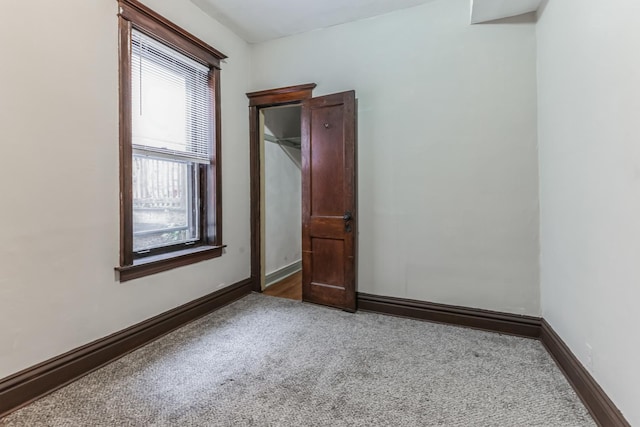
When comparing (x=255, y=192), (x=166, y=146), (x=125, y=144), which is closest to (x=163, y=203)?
(x=166, y=146)

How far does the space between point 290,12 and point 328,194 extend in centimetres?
175

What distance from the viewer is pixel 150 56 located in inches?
93.9

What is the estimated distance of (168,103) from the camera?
2.55 meters

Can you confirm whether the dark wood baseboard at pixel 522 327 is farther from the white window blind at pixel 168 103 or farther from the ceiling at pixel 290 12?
the ceiling at pixel 290 12

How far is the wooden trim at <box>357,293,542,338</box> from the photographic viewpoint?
7.86ft

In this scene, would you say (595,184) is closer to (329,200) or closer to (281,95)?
(329,200)

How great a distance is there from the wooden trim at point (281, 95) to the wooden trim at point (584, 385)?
2.97 m

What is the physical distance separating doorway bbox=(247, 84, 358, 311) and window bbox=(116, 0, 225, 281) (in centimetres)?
84

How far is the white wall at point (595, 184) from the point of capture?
1.27 meters

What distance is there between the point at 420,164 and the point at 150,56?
2.42 m

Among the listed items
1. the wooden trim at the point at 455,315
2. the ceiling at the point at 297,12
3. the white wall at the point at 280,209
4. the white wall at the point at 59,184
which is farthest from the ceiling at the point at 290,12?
the wooden trim at the point at 455,315

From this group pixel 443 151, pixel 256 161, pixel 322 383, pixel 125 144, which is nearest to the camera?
pixel 322 383

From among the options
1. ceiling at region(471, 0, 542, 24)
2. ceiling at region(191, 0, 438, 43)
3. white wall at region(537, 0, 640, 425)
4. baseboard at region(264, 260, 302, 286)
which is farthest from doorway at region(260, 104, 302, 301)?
white wall at region(537, 0, 640, 425)

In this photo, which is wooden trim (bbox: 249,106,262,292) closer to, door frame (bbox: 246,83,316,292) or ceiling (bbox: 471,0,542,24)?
door frame (bbox: 246,83,316,292)
